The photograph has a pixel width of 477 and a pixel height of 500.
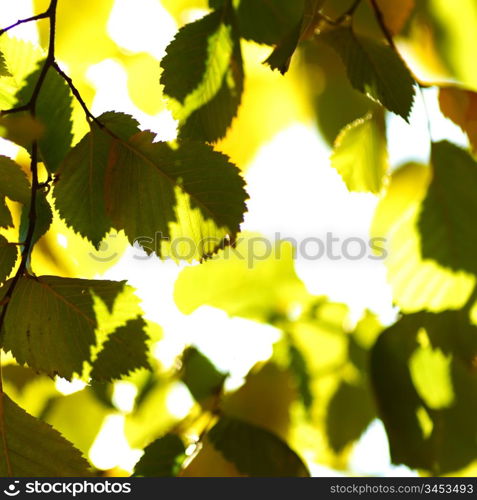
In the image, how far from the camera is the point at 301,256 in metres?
0.66

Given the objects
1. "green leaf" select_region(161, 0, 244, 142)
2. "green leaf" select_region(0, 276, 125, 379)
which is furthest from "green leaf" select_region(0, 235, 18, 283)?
"green leaf" select_region(161, 0, 244, 142)

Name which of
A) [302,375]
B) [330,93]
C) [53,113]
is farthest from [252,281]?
[53,113]

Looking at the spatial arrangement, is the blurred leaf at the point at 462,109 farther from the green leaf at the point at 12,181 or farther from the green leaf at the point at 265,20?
the green leaf at the point at 12,181

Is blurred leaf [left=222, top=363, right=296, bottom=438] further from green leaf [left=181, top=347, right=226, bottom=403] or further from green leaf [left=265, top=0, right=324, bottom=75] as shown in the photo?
green leaf [left=265, top=0, right=324, bottom=75]

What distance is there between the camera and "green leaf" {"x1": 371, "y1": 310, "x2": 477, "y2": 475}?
578mm

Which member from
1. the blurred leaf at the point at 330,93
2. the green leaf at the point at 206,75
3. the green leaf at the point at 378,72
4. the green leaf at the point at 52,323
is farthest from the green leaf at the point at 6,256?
the blurred leaf at the point at 330,93

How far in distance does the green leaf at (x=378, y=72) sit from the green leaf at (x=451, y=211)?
0.50 feet

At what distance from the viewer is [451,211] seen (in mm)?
572

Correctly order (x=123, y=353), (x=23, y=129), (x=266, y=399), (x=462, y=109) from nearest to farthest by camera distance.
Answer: (x=23, y=129) → (x=123, y=353) → (x=462, y=109) → (x=266, y=399)

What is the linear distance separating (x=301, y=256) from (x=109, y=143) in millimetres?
302

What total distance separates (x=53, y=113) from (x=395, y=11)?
Answer: 32 centimetres

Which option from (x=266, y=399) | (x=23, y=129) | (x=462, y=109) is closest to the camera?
(x=23, y=129)

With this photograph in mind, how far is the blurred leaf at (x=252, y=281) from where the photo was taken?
0.66 m

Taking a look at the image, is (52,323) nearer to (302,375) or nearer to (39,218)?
(39,218)
